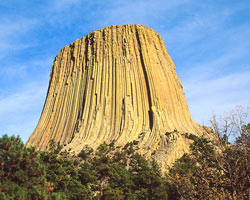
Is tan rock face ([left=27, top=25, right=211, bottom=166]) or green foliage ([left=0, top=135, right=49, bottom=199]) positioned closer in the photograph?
green foliage ([left=0, top=135, right=49, bottom=199])

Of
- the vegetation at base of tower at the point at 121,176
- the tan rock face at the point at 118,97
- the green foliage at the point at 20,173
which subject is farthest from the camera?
the tan rock face at the point at 118,97

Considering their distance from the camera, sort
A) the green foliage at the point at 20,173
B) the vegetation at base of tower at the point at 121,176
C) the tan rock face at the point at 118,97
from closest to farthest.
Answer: the vegetation at base of tower at the point at 121,176
the green foliage at the point at 20,173
the tan rock face at the point at 118,97

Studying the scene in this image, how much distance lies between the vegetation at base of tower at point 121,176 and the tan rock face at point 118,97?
3398 millimetres

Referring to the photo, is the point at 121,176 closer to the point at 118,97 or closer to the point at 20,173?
the point at 20,173

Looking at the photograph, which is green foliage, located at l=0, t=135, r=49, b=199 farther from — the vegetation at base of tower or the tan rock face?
the tan rock face

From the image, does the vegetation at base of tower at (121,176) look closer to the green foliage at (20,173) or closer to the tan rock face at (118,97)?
the green foliage at (20,173)

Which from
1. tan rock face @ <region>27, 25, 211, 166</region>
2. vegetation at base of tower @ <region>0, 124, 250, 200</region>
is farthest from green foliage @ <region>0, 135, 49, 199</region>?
tan rock face @ <region>27, 25, 211, 166</region>

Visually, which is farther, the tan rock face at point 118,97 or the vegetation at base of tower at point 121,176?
the tan rock face at point 118,97

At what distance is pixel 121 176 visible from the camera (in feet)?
68.5

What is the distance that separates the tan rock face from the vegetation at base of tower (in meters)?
3.40

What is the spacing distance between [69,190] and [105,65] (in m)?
23.1

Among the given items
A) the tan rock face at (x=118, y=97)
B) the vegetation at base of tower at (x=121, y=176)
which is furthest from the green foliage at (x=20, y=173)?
the tan rock face at (x=118, y=97)

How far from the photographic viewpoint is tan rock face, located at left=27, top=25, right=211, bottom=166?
32.3 meters

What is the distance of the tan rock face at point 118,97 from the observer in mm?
32281
